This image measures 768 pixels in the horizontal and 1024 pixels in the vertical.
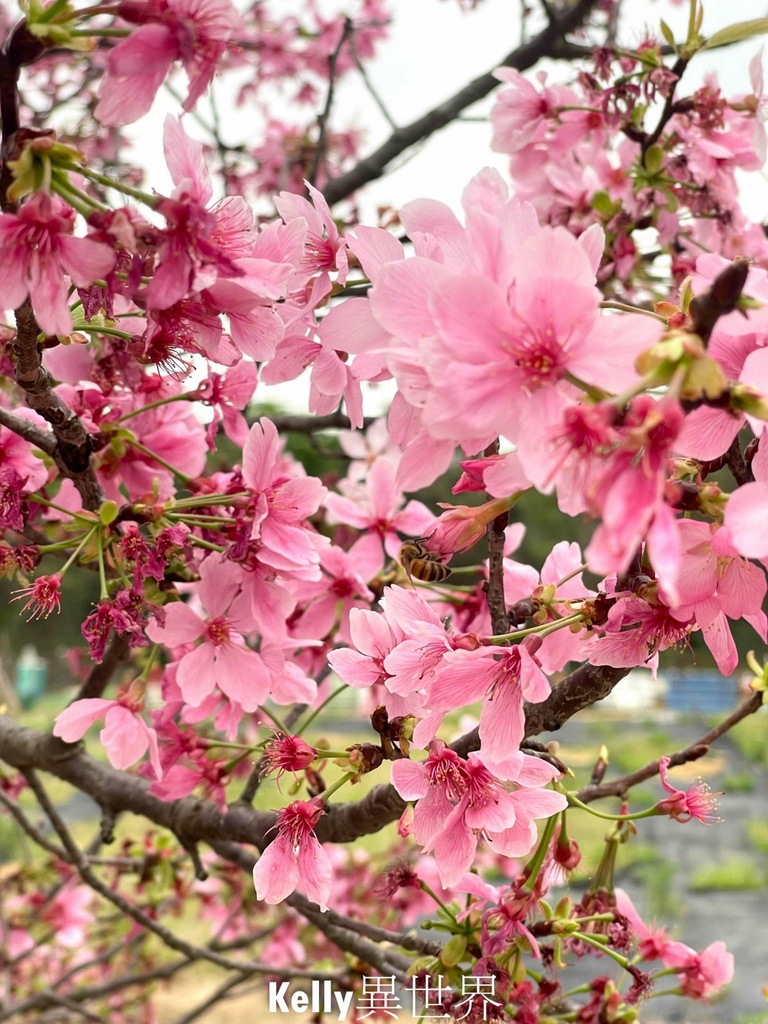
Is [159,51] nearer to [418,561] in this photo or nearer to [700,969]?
[418,561]

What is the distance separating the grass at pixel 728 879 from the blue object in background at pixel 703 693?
655mm

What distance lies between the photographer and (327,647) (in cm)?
83

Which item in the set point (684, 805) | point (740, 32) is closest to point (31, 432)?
point (684, 805)

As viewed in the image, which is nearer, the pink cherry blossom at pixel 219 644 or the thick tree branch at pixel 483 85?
the pink cherry blossom at pixel 219 644

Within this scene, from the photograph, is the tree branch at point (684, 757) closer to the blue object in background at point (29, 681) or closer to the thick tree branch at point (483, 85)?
the thick tree branch at point (483, 85)

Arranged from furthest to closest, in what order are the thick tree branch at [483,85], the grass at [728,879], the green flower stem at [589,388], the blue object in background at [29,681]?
the blue object in background at [29,681]
the grass at [728,879]
the thick tree branch at [483,85]
the green flower stem at [589,388]

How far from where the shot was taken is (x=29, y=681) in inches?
128

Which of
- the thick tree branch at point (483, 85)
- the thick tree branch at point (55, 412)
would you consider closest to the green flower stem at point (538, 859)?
the thick tree branch at point (55, 412)

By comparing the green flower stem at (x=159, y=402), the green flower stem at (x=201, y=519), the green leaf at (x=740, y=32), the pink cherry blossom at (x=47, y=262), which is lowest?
the green flower stem at (x=201, y=519)

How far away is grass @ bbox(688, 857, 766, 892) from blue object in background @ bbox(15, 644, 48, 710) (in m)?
2.28

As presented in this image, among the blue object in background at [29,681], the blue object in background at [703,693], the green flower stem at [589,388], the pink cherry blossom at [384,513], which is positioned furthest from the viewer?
the blue object in background at [29,681]

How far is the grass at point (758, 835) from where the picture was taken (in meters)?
2.40

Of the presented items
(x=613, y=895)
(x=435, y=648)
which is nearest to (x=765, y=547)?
(x=435, y=648)

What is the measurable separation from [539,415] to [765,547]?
0.31ft
